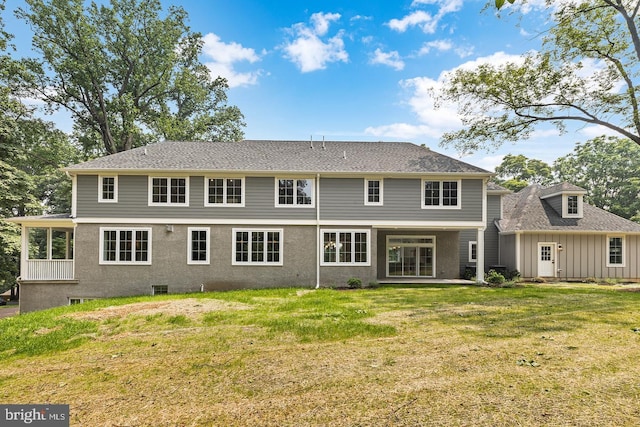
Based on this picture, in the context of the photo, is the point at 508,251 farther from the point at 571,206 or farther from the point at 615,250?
the point at 615,250

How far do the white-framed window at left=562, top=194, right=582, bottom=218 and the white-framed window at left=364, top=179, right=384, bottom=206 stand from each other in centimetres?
1174

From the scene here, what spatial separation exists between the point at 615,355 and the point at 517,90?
13.9 metres

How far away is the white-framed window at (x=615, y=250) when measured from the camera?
17.2 meters

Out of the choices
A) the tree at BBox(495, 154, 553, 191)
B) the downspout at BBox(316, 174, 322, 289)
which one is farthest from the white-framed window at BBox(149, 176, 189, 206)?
the tree at BBox(495, 154, 553, 191)

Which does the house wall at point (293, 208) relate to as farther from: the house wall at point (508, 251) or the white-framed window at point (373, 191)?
the house wall at point (508, 251)

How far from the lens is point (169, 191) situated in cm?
1397

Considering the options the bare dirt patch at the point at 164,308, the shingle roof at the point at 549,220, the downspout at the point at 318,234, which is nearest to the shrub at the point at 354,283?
the downspout at the point at 318,234

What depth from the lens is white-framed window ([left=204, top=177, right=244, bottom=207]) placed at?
14.1m

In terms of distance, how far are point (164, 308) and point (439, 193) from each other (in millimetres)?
12267

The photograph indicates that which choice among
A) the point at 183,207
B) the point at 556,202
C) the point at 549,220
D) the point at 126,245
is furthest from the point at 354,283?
the point at 556,202

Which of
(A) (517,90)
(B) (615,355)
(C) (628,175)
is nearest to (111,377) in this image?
(B) (615,355)

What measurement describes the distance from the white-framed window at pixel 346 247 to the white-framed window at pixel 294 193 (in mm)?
1646

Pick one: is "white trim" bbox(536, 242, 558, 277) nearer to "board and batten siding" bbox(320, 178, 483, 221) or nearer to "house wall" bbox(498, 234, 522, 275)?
"house wall" bbox(498, 234, 522, 275)

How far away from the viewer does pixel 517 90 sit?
49.7 feet
